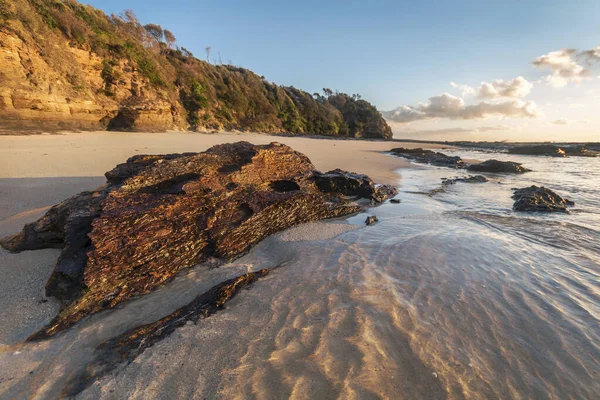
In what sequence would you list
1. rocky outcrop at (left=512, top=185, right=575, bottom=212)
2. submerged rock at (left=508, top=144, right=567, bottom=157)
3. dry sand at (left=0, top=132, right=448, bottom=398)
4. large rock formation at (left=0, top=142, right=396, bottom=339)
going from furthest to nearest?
submerged rock at (left=508, top=144, right=567, bottom=157) → rocky outcrop at (left=512, top=185, right=575, bottom=212) → large rock formation at (left=0, top=142, right=396, bottom=339) → dry sand at (left=0, top=132, right=448, bottom=398)

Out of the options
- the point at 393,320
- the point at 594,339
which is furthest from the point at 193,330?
the point at 594,339

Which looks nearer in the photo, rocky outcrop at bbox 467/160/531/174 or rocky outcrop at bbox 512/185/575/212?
rocky outcrop at bbox 512/185/575/212

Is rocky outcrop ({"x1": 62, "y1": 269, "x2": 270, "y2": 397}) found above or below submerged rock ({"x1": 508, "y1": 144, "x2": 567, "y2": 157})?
below

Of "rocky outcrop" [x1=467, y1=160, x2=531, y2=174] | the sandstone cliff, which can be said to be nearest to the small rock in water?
"rocky outcrop" [x1=467, y1=160, x2=531, y2=174]

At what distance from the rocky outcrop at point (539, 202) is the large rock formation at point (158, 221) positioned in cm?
458

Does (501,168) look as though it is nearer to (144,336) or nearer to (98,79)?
(144,336)

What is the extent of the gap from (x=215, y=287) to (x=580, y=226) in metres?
6.39

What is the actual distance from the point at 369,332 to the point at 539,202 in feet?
20.7

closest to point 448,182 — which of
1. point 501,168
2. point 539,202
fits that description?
point 539,202

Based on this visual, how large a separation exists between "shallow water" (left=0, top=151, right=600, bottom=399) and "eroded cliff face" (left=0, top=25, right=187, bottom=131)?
53.9ft

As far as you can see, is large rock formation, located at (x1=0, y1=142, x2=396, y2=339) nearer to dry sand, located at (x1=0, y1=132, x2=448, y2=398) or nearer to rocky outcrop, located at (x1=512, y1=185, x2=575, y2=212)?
dry sand, located at (x1=0, y1=132, x2=448, y2=398)

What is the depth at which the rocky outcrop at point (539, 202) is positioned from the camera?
582cm

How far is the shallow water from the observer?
5.36 feet

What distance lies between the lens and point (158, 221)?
2945 millimetres
